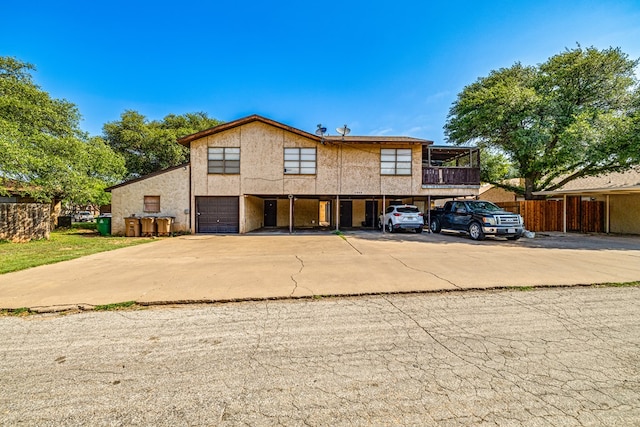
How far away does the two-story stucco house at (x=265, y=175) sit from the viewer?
15.8 m

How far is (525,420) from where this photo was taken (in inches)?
77.3

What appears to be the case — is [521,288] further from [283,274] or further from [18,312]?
[18,312]

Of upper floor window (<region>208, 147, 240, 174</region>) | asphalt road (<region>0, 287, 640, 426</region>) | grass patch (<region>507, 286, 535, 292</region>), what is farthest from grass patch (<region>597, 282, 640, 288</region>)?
upper floor window (<region>208, 147, 240, 174</region>)

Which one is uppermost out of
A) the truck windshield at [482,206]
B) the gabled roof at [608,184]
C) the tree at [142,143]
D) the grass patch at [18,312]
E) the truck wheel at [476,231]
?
the tree at [142,143]

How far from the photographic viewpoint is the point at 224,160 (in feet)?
53.0

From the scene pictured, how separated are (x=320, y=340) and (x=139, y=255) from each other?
8.17 metres

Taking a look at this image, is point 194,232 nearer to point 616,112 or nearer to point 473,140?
point 473,140

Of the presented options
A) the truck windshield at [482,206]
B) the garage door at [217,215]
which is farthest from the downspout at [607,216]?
the garage door at [217,215]

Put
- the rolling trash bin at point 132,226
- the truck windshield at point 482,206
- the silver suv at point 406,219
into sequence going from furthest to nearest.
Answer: the silver suv at point 406,219 < the rolling trash bin at point 132,226 < the truck windshield at point 482,206

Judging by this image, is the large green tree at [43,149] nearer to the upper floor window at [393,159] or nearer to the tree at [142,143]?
the tree at [142,143]

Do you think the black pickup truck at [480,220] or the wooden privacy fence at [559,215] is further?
the wooden privacy fence at [559,215]

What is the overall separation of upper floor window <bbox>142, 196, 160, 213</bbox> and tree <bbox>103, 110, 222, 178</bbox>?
47.4 feet

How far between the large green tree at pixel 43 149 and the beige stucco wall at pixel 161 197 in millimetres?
2353

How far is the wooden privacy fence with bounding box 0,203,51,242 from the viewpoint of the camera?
1184 cm
